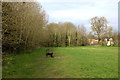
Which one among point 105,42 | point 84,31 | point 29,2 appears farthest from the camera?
point 84,31

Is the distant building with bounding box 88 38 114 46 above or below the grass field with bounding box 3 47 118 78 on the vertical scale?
above

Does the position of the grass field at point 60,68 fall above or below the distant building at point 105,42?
below

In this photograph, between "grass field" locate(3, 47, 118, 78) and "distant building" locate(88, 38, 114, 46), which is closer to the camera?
"grass field" locate(3, 47, 118, 78)

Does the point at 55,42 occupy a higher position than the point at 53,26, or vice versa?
the point at 53,26

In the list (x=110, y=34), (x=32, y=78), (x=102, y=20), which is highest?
(x=102, y=20)

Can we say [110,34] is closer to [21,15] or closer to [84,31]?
[84,31]

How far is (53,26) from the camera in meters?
43.3

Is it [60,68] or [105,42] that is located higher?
[105,42]

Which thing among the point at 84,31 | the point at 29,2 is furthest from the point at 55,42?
the point at 29,2

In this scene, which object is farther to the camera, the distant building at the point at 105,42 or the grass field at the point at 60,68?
the distant building at the point at 105,42

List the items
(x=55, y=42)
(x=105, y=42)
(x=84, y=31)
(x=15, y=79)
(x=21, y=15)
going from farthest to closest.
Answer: (x=84, y=31) < (x=105, y=42) < (x=55, y=42) < (x=21, y=15) < (x=15, y=79)

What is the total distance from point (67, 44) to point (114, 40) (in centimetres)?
1354

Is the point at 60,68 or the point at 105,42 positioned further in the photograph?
the point at 105,42

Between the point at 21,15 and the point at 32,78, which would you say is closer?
the point at 32,78
